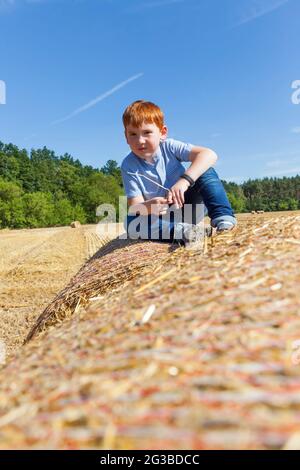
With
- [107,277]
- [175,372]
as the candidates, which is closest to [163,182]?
[107,277]

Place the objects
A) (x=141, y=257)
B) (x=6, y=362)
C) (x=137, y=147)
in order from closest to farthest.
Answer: (x=6, y=362)
(x=141, y=257)
(x=137, y=147)

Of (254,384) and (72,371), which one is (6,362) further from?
(254,384)

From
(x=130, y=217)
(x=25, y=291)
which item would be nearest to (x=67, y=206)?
(x=25, y=291)

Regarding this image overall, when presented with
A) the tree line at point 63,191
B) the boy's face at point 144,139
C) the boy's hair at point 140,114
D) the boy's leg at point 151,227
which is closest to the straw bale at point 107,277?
the boy's leg at point 151,227

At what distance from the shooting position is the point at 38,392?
0.82m

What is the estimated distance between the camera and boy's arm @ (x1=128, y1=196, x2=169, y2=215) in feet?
8.21

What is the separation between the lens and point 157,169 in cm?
296

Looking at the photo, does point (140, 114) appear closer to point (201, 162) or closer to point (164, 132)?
point (164, 132)

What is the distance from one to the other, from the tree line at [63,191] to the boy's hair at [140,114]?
4179 cm

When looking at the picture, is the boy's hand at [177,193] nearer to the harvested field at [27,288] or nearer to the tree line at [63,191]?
the harvested field at [27,288]

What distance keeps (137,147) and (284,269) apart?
1.96 metres

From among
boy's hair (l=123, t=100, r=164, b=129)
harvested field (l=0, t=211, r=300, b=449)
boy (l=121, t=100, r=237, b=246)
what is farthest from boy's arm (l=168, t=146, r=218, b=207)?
harvested field (l=0, t=211, r=300, b=449)

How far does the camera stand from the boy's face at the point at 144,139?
2768 mm

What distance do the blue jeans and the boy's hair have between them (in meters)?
0.54
